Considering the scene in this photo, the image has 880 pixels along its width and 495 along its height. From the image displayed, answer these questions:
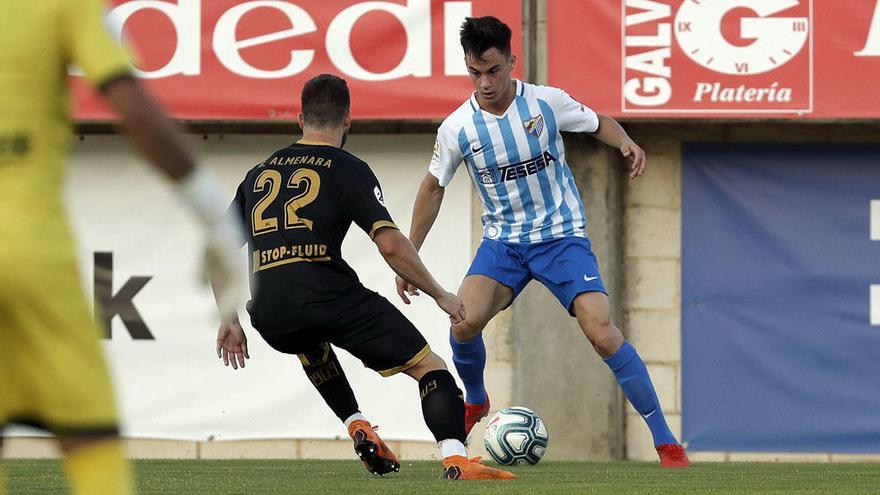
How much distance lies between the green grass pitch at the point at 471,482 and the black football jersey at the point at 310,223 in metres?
0.81

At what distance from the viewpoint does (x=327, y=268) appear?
20.0ft

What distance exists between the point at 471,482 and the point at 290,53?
195 inches

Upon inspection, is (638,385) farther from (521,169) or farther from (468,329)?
(521,169)

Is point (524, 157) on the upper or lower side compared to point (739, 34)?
lower

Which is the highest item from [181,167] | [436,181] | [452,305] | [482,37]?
[482,37]

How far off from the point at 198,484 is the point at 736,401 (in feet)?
17.2

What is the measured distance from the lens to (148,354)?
36.2 feet

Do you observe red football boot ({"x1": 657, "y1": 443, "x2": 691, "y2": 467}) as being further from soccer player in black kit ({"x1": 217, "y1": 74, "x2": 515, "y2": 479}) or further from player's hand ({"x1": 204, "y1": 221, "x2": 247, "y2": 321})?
player's hand ({"x1": 204, "y1": 221, "x2": 247, "y2": 321})

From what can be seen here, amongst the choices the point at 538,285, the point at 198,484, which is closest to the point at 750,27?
the point at 538,285

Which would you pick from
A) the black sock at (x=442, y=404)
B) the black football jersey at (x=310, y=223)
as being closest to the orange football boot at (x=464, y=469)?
the black sock at (x=442, y=404)

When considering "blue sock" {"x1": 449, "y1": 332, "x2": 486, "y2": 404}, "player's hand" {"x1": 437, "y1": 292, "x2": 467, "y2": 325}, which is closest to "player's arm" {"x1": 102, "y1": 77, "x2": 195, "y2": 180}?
"player's hand" {"x1": 437, "y1": 292, "x2": 467, "y2": 325}

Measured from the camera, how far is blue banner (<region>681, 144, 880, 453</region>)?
10.6 m

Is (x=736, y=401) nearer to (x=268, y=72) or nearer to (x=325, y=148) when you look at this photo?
(x=268, y=72)

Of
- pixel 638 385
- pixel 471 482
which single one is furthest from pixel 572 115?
pixel 471 482
